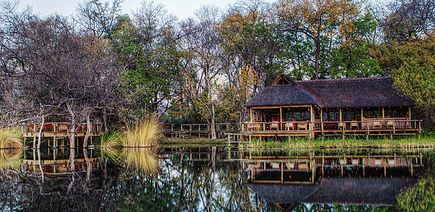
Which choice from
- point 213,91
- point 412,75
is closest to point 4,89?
point 213,91

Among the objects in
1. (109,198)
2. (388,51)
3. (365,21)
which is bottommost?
(109,198)

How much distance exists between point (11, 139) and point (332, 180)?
2315 cm

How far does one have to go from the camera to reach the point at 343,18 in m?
41.6

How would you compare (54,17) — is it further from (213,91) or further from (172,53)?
(213,91)

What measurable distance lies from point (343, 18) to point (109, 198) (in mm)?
33500

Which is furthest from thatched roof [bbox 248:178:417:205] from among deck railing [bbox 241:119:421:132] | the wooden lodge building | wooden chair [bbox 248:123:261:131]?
wooden chair [bbox 248:123:261:131]

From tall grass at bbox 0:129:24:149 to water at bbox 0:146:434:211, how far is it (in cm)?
1059

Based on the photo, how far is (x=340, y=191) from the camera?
12.3m

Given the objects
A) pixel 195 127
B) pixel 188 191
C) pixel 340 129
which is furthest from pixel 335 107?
pixel 188 191

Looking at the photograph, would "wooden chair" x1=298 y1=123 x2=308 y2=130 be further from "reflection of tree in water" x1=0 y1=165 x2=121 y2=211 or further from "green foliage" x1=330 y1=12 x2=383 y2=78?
"reflection of tree in water" x1=0 y1=165 x2=121 y2=211

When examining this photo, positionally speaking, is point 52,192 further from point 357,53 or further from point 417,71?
point 357,53

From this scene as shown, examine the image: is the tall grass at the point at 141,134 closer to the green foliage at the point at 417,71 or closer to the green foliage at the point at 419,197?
the green foliage at the point at 417,71

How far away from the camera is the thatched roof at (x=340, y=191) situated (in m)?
11.1

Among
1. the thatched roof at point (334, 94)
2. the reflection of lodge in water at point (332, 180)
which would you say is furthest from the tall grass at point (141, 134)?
the reflection of lodge in water at point (332, 180)
